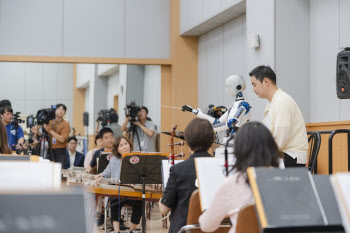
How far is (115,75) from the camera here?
1409cm

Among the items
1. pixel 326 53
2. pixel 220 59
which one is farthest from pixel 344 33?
pixel 220 59

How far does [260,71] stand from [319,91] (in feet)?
7.83

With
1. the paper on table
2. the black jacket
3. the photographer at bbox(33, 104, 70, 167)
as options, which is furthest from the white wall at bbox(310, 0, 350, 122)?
the paper on table

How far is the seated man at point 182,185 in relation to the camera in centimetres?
345

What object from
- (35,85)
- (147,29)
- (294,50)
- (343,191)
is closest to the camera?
(343,191)

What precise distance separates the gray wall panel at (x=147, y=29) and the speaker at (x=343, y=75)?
18.5 ft

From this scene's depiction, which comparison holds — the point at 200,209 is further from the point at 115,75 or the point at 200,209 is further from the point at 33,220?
the point at 115,75

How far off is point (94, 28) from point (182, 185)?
7520 millimetres

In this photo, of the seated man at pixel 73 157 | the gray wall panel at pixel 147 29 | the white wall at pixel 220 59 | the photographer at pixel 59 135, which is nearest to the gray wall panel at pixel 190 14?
the white wall at pixel 220 59

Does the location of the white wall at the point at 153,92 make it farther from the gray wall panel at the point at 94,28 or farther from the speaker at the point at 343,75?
A: the speaker at the point at 343,75

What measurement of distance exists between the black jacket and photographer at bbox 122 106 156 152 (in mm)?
6066

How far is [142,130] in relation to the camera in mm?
9734

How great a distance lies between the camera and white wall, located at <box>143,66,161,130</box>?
36.1 feet

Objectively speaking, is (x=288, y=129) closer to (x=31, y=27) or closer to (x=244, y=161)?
(x=244, y=161)
